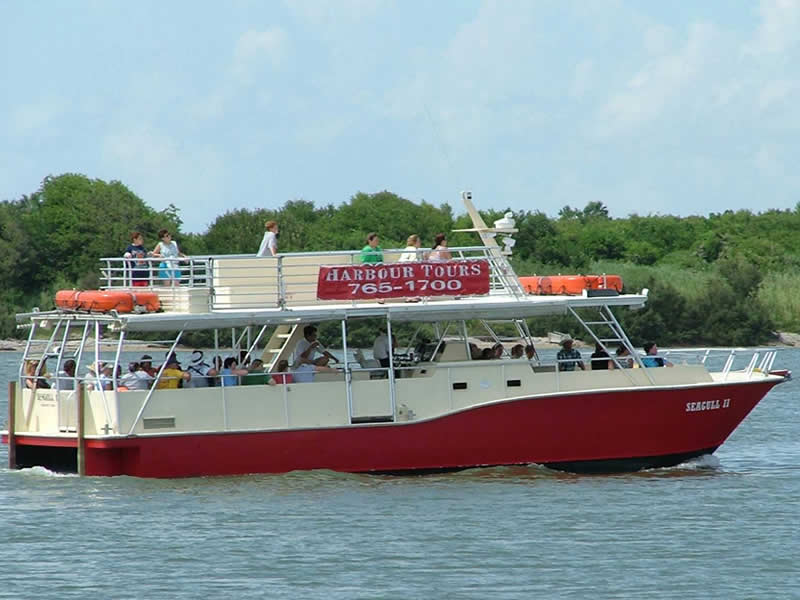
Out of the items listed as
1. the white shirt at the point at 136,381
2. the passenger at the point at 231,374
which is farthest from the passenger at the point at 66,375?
the passenger at the point at 231,374

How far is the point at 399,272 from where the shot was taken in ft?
71.8

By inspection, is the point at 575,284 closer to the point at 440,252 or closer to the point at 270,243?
the point at 440,252

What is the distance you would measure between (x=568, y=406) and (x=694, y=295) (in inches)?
1938

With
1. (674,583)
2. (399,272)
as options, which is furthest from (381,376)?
(674,583)

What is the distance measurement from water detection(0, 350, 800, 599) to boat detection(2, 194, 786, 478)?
1.09 feet

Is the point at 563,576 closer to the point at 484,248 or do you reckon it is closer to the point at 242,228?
the point at 484,248

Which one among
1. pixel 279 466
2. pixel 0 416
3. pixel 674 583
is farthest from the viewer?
pixel 0 416

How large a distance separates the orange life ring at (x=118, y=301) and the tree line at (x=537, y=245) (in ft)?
122

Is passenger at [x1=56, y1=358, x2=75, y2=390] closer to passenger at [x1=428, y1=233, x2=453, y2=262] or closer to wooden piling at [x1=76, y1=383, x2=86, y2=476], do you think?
wooden piling at [x1=76, y1=383, x2=86, y2=476]

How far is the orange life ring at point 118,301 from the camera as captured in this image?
21094mm

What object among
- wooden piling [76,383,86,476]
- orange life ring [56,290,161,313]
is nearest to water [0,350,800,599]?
wooden piling [76,383,86,476]

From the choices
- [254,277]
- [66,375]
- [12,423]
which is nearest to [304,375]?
[254,277]

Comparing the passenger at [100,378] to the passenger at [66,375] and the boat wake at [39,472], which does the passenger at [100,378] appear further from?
the boat wake at [39,472]

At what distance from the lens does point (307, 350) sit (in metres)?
22.4
